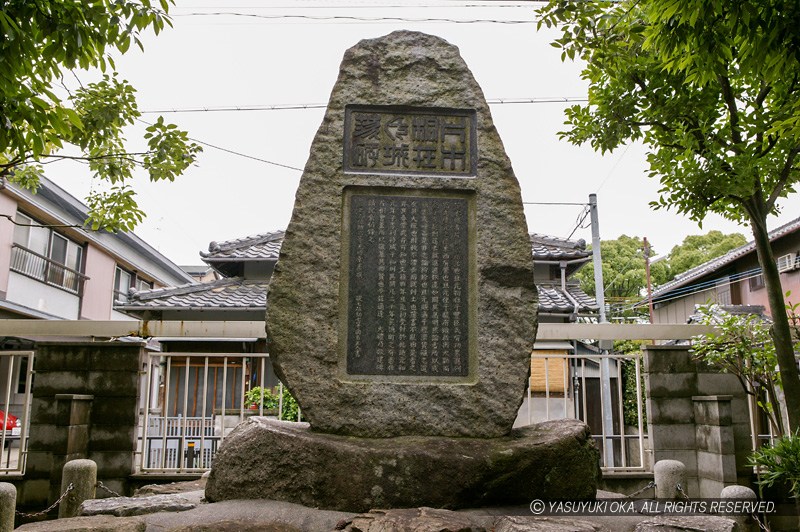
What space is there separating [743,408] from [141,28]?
649 centimetres

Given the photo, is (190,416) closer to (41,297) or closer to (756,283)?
(41,297)

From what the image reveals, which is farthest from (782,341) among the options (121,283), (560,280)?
(121,283)

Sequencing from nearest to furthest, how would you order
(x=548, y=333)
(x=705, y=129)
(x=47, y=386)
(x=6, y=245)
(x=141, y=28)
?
(x=141, y=28) → (x=705, y=129) → (x=47, y=386) → (x=548, y=333) → (x=6, y=245)

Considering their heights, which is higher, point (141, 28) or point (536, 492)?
point (141, 28)

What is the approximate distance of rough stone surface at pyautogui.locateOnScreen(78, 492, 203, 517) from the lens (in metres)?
3.78

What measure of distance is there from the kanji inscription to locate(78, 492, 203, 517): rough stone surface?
129 cm

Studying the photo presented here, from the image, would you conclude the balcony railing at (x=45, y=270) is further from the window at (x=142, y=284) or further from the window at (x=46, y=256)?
the window at (x=142, y=284)

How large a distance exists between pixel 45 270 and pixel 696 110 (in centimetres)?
1708

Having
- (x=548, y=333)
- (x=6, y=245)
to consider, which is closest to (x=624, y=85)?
(x=548, y=333)

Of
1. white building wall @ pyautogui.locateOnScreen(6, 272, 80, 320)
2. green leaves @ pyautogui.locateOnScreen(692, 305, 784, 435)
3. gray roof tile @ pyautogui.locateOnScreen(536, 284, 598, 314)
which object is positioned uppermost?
white building wall @ pyautogui.locateOnScreen(6, 272, 80, 320)

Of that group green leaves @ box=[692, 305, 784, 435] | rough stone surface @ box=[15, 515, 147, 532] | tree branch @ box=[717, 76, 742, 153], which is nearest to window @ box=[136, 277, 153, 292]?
rough stone surface @ box=[15, 515, 147, 532]

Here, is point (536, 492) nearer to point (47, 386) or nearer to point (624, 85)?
point (624, 85)

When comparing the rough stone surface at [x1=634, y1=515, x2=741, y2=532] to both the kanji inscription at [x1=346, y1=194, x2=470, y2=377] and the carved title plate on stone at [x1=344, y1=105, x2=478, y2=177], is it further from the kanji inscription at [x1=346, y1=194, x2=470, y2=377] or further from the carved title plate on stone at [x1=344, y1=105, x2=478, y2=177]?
the carved title plate on stone at [x1=344, y1=105, x2=478, y2=177]

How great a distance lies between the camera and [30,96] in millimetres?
4344
